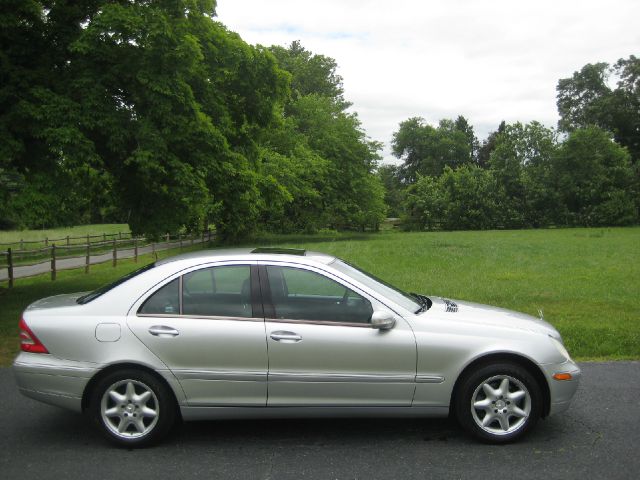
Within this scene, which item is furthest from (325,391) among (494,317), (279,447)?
(494,317)

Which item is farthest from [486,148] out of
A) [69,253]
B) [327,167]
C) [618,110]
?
[69,253]

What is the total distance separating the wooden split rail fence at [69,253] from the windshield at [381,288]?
10.9 m

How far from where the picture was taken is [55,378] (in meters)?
4.62

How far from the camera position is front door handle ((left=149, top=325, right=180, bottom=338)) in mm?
4625

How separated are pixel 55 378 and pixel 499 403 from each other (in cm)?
338

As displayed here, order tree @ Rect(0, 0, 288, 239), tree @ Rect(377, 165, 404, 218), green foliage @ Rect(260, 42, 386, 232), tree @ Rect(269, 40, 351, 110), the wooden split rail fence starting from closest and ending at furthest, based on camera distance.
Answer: tree @ Rect(0, 0, 288, 239) → the wooden split rail fence → green foliage @ Rect(260, 42, 386, 232) → tree @ Rect(269, 40, 351, 110) → tree @ Rect(377, 165, 404, 218)

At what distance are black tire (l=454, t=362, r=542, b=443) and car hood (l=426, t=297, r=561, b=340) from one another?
37 cm

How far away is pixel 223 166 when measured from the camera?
1340 cm

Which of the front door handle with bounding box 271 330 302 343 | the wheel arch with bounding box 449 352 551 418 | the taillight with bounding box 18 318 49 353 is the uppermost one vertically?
the front door handle with bounding box 271 330 302 343

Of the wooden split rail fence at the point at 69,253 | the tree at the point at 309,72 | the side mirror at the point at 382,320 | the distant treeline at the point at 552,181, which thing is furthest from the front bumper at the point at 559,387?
the distant treeline at the point at 552,181

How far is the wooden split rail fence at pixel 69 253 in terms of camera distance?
61.6 feet

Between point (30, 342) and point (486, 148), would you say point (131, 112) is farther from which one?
point (486, 148)

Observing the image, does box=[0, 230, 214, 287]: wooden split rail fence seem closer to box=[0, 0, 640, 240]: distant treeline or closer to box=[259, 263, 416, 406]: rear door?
box=[0, 0, 640, 240]: distant treeline

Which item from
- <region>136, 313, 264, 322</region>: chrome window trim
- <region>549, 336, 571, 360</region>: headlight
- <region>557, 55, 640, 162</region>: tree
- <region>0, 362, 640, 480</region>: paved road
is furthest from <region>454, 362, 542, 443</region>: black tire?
<region>557, 55, 640, 162</region>: tree
